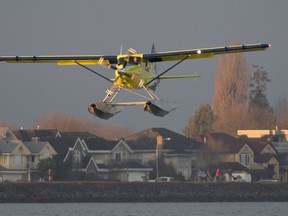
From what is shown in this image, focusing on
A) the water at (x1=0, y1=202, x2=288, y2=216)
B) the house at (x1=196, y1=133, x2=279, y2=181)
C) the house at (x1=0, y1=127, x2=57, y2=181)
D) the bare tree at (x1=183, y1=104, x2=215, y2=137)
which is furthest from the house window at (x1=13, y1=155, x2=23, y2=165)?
the bare tree at (x1=183, y1=104, x2=215, y2=137)

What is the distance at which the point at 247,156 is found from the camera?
9312 centimetres

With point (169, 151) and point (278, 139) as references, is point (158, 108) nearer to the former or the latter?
point (169, 151)

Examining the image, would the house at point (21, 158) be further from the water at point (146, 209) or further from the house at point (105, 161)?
the water at point (146, 209)

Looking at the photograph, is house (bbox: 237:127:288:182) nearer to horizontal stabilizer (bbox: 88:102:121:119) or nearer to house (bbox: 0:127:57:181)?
house (bbox: 0:127:57:181)

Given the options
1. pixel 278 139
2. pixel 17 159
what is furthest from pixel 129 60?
pixel 278 139

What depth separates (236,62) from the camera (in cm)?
11350

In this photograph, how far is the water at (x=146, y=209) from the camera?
60.1 m

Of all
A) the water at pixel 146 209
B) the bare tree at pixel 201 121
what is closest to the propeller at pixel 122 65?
the water at pixel 146 209

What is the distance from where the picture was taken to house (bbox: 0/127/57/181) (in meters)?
81.8

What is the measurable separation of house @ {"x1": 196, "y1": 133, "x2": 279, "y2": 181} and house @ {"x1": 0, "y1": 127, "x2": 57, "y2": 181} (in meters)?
13.5

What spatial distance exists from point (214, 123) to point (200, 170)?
79.9ft

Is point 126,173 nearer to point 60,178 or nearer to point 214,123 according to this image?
point 60,178

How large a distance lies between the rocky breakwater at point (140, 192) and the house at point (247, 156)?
28.9 ft

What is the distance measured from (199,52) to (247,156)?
49.2 m
